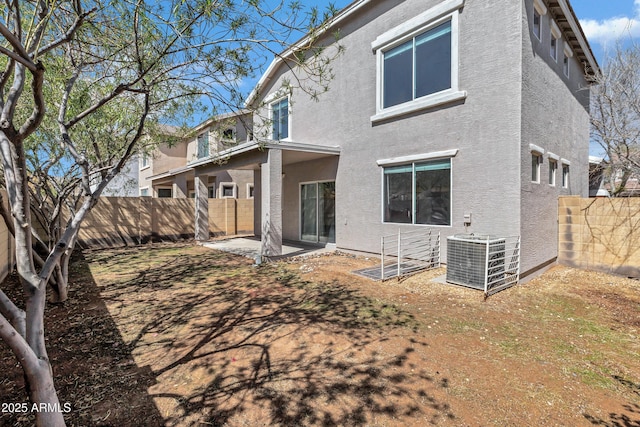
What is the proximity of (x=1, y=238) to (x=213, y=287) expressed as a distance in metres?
4.73

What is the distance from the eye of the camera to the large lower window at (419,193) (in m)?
7.45

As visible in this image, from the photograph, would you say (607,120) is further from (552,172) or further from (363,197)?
(363,197)

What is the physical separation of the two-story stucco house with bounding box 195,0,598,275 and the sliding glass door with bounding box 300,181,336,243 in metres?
0.06

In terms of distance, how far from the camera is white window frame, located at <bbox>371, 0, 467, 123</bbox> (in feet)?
A: 23.3

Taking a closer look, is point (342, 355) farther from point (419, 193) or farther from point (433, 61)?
point (433, 61)

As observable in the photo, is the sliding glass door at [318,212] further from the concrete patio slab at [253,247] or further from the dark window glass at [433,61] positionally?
the dark window glass at [433,61]

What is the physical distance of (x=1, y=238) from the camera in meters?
6.53

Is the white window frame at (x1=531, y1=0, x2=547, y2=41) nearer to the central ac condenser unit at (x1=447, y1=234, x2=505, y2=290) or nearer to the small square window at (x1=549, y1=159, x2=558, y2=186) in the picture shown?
the small square window at (x1=549, y1=159, x2=558, y2=186)

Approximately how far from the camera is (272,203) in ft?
28.9

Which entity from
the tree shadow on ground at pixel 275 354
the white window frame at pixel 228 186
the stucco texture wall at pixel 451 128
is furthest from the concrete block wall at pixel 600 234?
the white window frame at pixel 228 186

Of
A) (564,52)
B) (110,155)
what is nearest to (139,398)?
(110,155)

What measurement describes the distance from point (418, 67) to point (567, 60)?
5635 millimetres

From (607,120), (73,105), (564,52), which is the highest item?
(564,52)

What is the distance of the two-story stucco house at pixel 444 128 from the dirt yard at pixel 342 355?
2.31m
